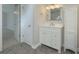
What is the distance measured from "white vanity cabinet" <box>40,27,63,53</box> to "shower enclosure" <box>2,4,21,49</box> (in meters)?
0.33

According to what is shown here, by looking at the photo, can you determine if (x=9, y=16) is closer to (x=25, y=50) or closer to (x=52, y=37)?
(x=25, y=50)

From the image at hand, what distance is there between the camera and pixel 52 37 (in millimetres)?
1500

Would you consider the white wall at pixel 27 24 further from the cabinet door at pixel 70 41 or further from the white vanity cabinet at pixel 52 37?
the cabinet door at pixel 70 41

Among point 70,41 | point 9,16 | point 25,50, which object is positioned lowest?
point 25,50

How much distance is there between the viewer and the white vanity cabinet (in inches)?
58.1

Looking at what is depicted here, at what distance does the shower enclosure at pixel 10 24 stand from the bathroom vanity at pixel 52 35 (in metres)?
0.33

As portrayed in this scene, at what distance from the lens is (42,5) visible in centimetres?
147

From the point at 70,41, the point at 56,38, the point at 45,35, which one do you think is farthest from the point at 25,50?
the point at 70,41

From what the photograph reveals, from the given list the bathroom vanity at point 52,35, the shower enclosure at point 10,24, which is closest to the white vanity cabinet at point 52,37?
the bathroom vanity at point 52,35

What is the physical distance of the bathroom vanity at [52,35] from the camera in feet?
4.82

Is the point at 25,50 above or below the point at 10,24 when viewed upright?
below

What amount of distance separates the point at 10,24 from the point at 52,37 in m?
0.58

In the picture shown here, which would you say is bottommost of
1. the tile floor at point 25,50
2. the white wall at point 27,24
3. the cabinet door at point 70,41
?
A: the tile floor at point 25,50
